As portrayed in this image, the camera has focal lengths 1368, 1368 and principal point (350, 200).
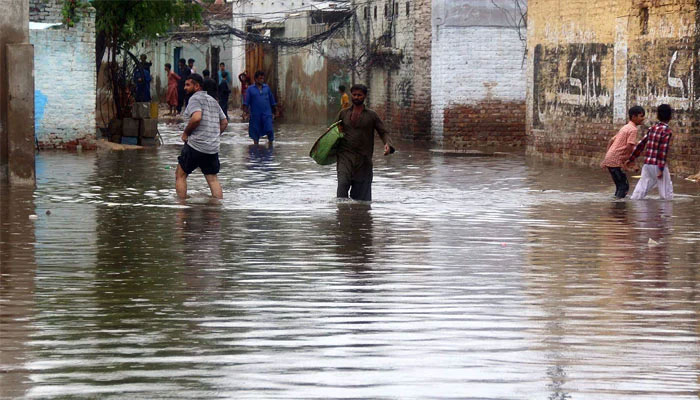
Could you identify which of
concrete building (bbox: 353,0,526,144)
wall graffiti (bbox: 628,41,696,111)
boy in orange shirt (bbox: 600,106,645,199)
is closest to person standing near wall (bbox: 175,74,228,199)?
boy in orange shirt (bbox: 600,106,645,199)

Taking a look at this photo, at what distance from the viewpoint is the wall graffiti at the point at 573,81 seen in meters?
20.4

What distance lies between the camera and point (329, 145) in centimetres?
1359

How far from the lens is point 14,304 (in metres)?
7.43

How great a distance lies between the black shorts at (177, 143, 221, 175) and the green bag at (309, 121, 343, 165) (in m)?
1.06

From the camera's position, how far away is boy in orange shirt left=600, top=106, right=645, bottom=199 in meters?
14.7

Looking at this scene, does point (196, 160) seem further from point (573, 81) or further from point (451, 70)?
point (451, 70)

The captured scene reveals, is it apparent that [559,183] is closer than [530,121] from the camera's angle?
Yes

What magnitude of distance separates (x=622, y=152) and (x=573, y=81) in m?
6.91

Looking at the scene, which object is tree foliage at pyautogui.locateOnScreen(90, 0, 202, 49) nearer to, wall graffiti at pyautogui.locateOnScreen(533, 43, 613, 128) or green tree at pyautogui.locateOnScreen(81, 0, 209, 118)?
green tree at pyautogui.locateOnScreen(81, 0, 209, 118)

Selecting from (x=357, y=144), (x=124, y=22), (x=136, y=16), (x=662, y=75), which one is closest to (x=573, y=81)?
(x=662, y=75)

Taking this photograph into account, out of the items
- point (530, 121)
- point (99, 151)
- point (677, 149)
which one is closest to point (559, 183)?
point (677, 149)

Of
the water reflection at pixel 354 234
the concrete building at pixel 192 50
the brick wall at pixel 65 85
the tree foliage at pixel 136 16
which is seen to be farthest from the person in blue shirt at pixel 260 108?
the concrete building at pixel 192 50

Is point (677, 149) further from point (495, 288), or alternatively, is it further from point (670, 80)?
point (495, 288)

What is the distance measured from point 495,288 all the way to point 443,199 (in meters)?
6.47
